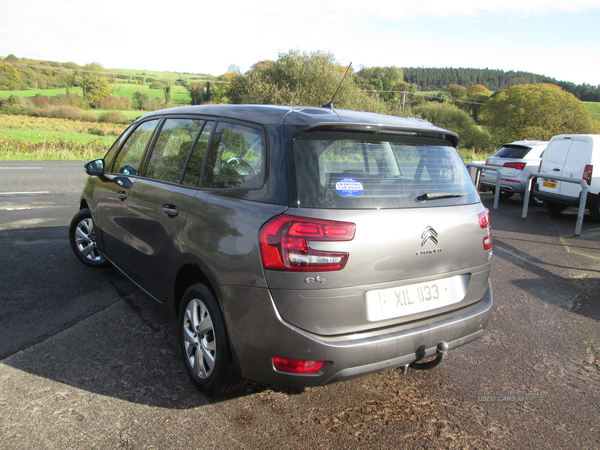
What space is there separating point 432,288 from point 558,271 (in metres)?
4.51

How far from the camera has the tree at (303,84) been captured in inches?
1196

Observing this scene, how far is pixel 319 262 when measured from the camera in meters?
2.23

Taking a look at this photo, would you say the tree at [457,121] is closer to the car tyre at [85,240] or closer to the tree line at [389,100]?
the tree line at [389,100]

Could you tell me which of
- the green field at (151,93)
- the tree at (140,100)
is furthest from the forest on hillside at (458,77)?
the tree at (140,100)

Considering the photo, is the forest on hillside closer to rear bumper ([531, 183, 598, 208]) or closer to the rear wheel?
rear bumper ([531, 183, 598, 208])

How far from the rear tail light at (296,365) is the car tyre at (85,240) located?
344 cm

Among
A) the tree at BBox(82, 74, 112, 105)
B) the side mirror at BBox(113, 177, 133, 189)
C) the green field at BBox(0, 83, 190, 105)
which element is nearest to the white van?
the side mirror at BBox(113, 177, 133, 189)

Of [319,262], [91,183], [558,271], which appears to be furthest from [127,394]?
[558,271]

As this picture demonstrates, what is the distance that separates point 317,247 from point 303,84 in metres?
31.0

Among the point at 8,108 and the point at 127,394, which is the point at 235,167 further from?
the point at 8,108

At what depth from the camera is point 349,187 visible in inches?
94.3

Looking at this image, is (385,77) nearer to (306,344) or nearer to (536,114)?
(536,114)

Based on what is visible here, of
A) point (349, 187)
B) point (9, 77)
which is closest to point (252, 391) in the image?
point (349, 187)

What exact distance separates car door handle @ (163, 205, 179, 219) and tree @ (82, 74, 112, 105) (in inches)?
3382
